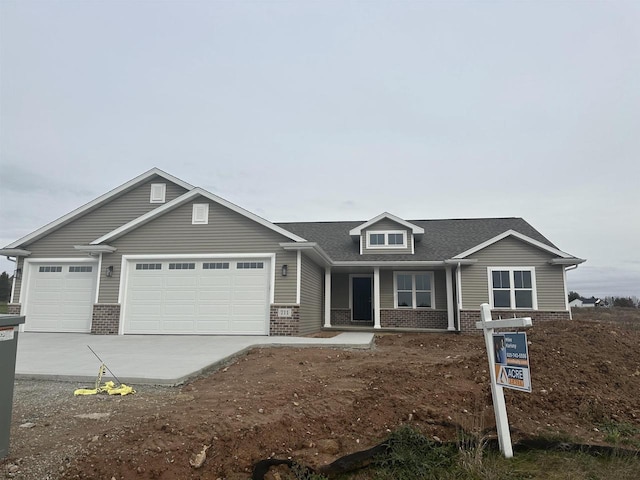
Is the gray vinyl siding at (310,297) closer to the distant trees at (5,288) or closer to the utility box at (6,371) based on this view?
the utility box at (6,371)

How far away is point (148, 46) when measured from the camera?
11.2 m

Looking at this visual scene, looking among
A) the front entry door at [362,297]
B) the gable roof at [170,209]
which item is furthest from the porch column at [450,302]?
the gable roof at [170,209]

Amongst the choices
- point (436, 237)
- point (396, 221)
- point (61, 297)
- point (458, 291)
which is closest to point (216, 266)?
point (61, 297)

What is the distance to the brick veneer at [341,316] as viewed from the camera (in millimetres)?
17438

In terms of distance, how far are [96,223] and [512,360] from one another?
53.4 feet

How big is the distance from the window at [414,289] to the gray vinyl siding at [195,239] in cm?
580

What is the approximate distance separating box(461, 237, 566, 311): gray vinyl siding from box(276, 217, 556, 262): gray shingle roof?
53.4 inches

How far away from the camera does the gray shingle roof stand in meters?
16.9

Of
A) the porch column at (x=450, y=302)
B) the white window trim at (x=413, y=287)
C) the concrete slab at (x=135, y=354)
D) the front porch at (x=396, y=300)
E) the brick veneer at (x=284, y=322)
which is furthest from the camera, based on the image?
the white window trim at (x=413, y=287)

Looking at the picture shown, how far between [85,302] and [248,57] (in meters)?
10.0

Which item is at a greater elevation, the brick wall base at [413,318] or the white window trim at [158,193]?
the white window trim at [158,193]

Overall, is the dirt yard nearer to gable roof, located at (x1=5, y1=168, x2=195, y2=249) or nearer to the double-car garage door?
the double-car garage door

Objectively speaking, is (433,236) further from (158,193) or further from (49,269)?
(49,269)

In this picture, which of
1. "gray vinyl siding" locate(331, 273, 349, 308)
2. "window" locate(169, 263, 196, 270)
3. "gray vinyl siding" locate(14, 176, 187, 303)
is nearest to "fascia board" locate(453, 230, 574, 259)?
"gray vinyl siding" locate(331, 273, 349, 308)
